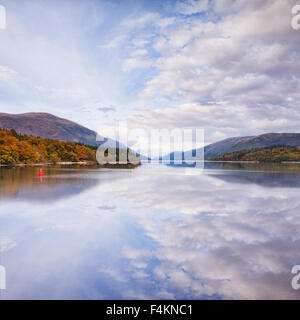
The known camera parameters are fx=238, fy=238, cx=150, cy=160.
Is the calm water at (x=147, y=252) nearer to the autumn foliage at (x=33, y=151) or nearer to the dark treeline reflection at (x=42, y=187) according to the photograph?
the dark treeline reflection at (x=42, y=187)

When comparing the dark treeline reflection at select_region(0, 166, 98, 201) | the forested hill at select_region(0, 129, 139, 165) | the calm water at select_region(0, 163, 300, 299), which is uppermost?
the forested hill at select_region(0, 129, 139, 165)

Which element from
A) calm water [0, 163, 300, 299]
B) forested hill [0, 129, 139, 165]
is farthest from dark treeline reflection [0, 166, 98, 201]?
forested hill [0, 129, 139, 165]

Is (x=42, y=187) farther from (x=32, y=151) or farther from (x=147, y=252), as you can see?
(x=32, y=151)

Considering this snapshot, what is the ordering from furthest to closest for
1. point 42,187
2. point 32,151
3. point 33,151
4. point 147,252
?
1. point 33,151
2. point 32,151
3. point 42,187
4. point 147,252

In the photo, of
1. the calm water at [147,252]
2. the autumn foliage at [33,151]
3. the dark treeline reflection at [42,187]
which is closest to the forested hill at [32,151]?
the autumn foliage at [33,151]

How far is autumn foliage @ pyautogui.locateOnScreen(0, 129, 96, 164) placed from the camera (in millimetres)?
98475

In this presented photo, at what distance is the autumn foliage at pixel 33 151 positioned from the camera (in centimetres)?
9847

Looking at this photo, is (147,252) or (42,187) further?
(42,187)

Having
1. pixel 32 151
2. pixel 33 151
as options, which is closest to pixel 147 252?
pixel 32 151

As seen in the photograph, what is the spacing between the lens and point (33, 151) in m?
114

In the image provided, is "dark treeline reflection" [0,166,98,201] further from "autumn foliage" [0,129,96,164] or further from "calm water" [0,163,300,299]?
"autumn foliage" [0,129,96,164]

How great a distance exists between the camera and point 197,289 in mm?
6348

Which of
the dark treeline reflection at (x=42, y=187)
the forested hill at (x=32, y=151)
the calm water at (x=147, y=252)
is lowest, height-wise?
the calm water at (x=147, y=252)
